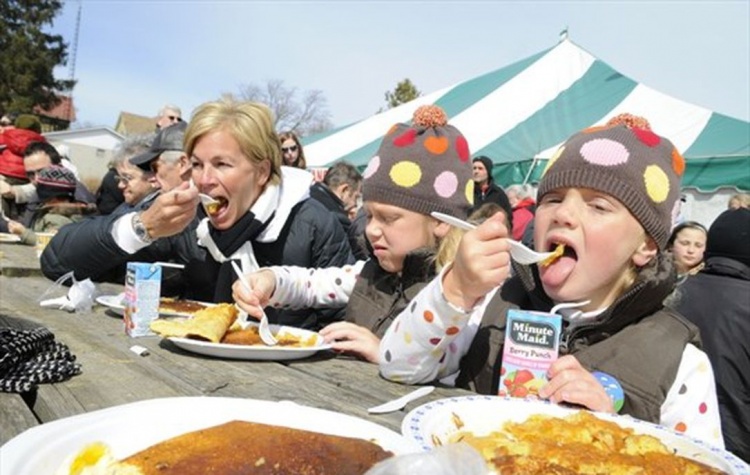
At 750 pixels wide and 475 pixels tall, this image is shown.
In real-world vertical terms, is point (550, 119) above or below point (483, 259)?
above

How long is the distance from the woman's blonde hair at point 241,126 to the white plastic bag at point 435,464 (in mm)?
2727

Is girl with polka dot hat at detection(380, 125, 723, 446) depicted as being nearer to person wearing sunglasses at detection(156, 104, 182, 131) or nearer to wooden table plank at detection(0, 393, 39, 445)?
wooden table plank at detection(0, 393, 39, 445)

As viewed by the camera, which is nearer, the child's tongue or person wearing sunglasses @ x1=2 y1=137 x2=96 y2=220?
the child's tongue

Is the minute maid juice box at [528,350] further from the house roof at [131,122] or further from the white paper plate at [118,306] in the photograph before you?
the house roof at [131,122]

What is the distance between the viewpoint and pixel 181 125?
437 cm

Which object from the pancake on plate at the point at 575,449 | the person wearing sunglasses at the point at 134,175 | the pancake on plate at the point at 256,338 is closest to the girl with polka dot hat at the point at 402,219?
the pancake on plate at the point at 256,338

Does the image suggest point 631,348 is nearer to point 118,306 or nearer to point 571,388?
point 571,388

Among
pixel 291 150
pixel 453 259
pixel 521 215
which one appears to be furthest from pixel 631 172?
pixel 521 215

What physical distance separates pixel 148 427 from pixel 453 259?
102 cm

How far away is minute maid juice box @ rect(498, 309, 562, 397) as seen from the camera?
154 centimetres

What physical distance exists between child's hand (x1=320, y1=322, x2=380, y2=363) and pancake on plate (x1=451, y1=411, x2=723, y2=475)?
0.88m

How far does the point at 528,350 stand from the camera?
158 centimetres

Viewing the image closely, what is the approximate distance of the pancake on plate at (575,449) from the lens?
3.54ft

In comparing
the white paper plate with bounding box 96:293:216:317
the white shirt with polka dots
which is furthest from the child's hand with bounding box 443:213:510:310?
the white paper plate with bounding box 96:293:216:317
